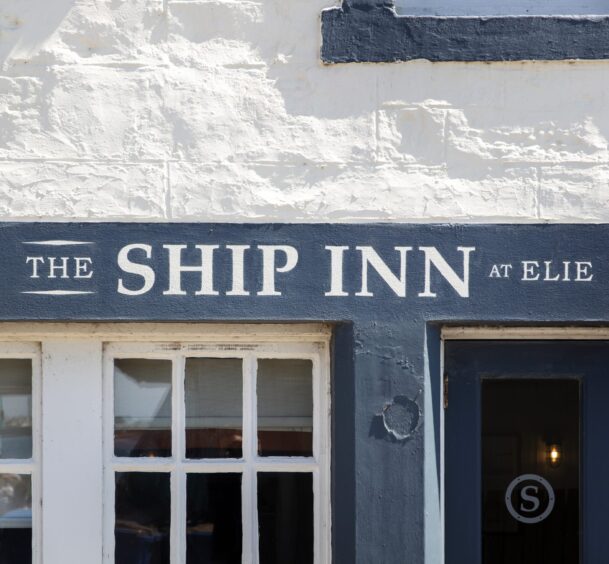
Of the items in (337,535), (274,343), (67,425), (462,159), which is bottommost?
(337,535)

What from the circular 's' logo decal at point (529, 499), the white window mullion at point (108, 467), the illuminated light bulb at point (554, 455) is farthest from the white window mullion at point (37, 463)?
the illuminated light bulb at point (554, 455)

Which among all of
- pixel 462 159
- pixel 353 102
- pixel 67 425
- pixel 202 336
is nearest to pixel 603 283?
pixel 462 159

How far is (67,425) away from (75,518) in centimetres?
41

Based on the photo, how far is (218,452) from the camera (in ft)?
18.6

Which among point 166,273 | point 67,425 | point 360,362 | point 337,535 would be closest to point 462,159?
point 360,362

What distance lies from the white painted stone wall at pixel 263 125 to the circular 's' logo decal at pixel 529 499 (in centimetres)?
120

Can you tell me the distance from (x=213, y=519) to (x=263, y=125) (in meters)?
1.75

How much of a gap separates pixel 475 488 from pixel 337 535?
26.3 inches

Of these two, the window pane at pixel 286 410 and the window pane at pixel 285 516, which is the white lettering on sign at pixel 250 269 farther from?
the window pane at pixel 285 516

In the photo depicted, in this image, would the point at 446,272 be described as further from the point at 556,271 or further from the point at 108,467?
the point at 108,467

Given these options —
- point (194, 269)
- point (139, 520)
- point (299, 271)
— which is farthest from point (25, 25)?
point (139, 520)

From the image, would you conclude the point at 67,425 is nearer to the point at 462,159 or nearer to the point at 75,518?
the point at 75,518

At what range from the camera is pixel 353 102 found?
18.0 ft

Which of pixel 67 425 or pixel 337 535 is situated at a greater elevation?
pixel 67 425
